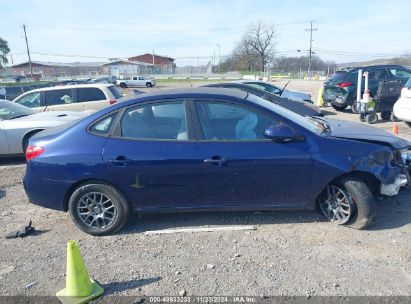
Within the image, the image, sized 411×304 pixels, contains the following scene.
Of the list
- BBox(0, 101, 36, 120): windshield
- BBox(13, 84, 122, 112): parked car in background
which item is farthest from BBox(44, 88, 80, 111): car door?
BBox(0, 101, 36, 120): windshield

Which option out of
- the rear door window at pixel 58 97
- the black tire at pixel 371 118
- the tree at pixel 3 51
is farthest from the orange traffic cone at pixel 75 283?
the tree at pixel 3 51

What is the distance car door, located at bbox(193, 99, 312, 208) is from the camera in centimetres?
374

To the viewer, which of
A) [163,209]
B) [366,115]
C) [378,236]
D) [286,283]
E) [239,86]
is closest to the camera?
[286,283]

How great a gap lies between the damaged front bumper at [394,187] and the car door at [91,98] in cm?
806

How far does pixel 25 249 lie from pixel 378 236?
386 cm

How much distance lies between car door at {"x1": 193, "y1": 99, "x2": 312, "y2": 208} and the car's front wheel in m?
0.32

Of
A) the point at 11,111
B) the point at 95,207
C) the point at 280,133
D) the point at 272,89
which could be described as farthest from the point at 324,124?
the point at 272,89

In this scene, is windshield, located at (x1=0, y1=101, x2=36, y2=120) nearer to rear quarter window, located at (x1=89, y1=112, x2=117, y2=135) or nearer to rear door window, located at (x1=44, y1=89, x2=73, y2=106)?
rear door window, located at (x1=44, y1=89, x2=73, y2=106)

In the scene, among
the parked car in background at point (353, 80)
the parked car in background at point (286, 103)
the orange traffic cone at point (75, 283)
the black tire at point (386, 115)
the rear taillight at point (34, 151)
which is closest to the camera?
the orange traffic cone at point (75, 283)

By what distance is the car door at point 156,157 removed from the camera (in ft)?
12.5

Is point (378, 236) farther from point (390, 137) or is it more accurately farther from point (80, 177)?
point (80, 177)

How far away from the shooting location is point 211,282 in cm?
314

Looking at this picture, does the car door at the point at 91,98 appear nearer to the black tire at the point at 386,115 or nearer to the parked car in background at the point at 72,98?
the parked car in background at the point at 72,98

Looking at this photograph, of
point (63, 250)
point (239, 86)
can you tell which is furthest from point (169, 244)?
point (239, 86)
